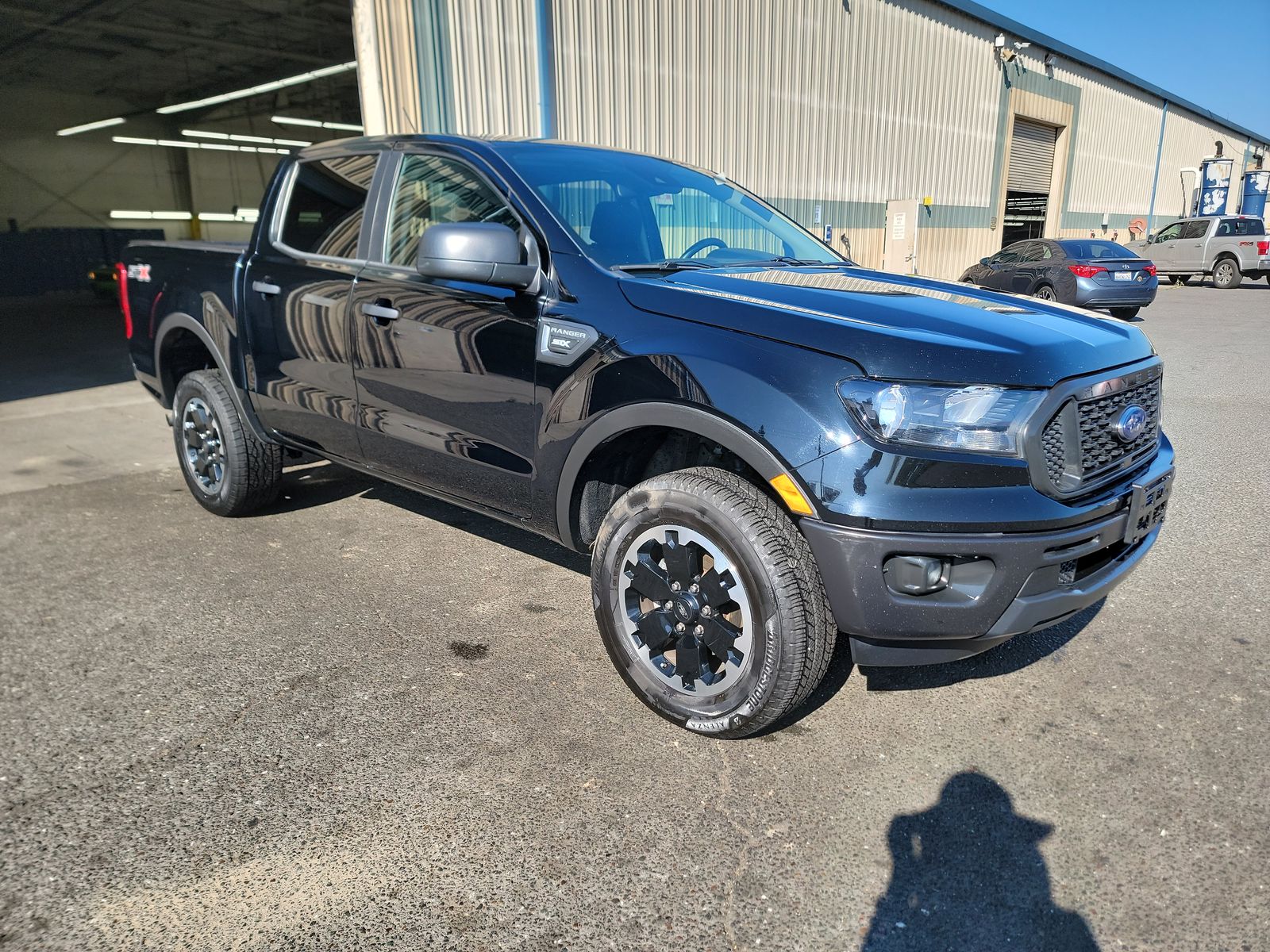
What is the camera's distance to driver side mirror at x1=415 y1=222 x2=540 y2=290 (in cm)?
278

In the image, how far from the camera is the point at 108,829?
2230mm

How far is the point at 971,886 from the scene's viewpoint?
2066 mm

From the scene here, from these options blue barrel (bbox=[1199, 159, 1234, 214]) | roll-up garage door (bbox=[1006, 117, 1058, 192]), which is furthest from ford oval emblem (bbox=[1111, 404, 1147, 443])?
blue barrel (bbox=[1199, 159, 1234, 214])

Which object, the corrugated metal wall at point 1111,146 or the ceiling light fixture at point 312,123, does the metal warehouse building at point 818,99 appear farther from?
the ceiling light fixture at point 312,123

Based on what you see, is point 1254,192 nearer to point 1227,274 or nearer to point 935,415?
point 1227,274

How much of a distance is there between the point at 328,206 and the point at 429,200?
708mm

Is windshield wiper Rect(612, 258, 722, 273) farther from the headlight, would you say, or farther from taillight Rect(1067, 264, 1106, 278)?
taillight Rect(1067, 264, 1106, 278)

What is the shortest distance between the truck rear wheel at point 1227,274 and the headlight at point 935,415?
23.8 meters

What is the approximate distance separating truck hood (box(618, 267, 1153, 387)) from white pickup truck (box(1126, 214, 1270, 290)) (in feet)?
71.4

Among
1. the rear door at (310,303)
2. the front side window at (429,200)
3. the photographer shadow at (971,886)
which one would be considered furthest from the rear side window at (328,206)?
the photographer shadow at (971,886)

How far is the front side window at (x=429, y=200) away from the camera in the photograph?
3.27 m

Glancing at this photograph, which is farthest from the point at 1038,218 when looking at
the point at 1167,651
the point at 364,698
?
the point at 364,698

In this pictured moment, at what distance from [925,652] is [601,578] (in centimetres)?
102

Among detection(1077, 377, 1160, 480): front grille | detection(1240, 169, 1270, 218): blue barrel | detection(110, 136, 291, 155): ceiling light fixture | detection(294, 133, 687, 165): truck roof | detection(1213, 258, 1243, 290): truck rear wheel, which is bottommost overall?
detection(1213, 258, 1243, 290): truck rear wheel
